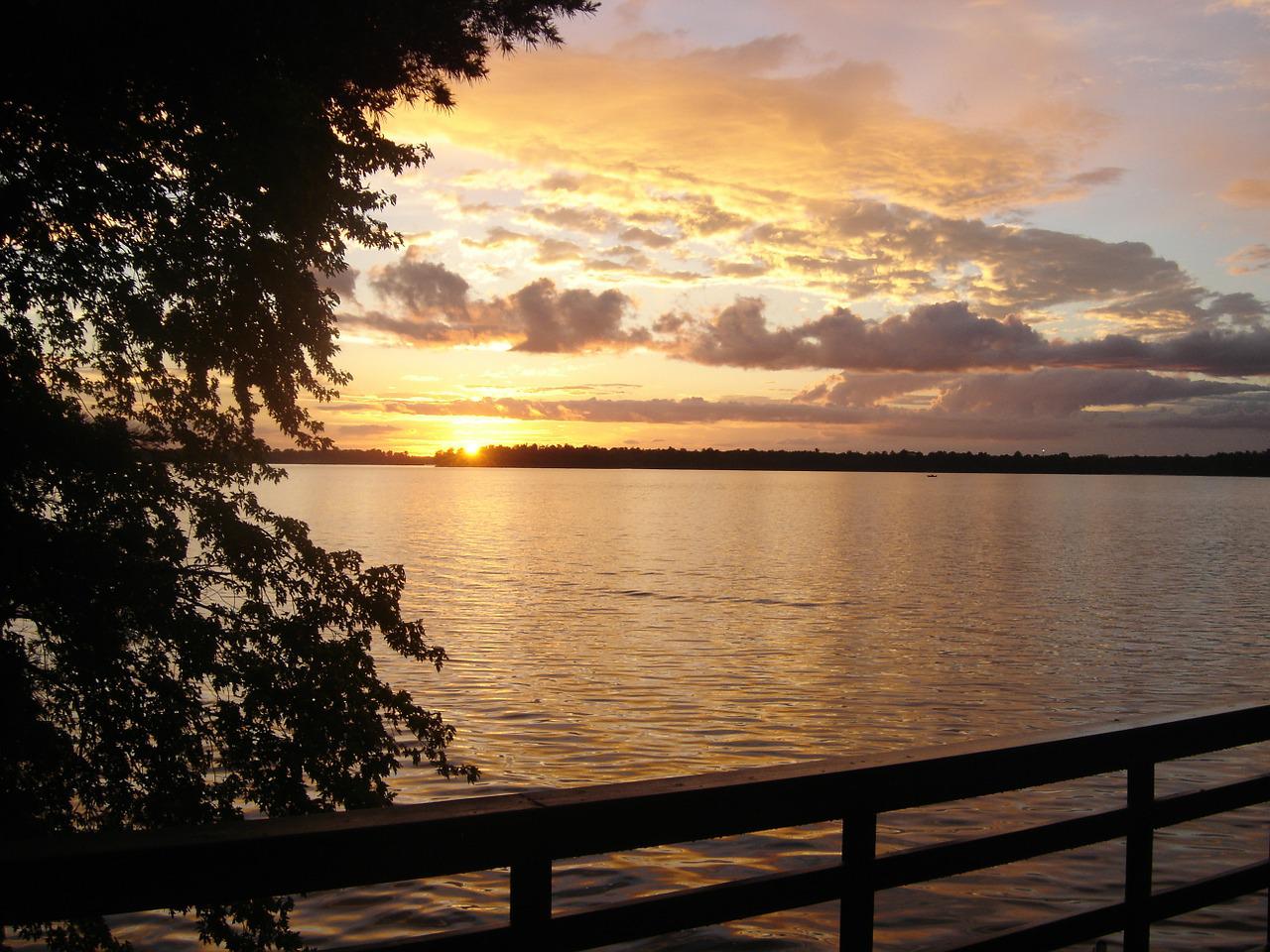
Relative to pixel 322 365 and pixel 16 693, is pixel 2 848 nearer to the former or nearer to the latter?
pixel 16 693

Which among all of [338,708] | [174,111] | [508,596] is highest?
[174,111]

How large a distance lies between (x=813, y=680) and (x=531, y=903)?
18185mm

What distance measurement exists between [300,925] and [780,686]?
12.0 meters

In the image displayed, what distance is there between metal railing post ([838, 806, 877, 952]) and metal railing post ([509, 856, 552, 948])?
0.95 m

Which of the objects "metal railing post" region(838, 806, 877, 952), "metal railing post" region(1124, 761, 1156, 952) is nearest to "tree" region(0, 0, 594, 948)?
"metal railing post" region(838, 806, 877, 952)

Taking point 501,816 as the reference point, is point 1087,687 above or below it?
below

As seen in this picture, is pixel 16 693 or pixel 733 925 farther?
pixel 733 925

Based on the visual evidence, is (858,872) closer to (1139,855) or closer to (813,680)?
(1139,855)

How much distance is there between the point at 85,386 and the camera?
7117 mm

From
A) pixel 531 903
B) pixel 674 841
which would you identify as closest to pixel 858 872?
pixel 674 841

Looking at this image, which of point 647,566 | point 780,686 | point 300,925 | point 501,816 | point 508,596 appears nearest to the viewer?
point 501,816

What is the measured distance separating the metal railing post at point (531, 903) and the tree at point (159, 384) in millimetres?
4386

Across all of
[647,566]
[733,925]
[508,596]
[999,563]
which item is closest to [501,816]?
[733,925]

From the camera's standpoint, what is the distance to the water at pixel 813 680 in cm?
954
